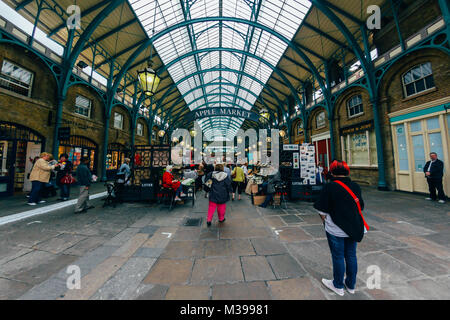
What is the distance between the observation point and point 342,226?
1.78m

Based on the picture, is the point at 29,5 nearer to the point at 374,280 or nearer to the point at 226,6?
the point at 226,6

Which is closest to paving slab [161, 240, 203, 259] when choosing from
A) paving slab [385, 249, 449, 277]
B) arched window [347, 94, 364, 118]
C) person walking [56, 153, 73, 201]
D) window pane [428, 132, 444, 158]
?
paving slab [385, 249, 449, 277]

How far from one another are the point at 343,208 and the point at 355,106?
1196 cm

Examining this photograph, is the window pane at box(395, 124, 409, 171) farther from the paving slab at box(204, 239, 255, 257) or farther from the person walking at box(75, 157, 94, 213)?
the person walking at box(75, 157, 94, 213)

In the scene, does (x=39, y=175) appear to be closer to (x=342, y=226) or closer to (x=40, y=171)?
(x=40, y=171)

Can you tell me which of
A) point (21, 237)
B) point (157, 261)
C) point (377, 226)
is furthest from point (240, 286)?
point (21, 237)

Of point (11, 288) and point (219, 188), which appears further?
point (219, 188)

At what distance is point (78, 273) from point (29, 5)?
12.2 m

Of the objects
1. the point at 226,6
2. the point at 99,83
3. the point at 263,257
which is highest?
the point at 226,6

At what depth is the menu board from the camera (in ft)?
21.1

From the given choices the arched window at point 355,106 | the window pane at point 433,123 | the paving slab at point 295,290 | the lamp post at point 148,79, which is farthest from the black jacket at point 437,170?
the lamp post at point 148,79

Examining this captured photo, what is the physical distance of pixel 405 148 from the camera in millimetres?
7797

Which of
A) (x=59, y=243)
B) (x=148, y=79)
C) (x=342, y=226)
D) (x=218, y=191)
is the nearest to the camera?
(x=342, y=226)

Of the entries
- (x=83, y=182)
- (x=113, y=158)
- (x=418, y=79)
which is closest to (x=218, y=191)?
(x=83, y=182)
